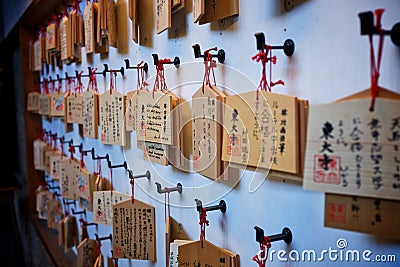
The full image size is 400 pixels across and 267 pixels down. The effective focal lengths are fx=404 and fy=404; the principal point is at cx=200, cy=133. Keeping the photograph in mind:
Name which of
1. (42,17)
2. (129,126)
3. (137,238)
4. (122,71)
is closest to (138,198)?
(137,238)

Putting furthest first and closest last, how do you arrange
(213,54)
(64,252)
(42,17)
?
1. (42,17)
2. (64,252)
3. (213,54)

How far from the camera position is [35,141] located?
8.07 ft

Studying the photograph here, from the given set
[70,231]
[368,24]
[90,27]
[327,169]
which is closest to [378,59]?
[368,24]

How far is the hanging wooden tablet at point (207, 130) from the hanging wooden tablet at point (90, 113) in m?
0.60

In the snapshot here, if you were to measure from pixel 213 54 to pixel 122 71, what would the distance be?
1.66 ft

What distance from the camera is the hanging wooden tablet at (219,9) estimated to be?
2.52 ft

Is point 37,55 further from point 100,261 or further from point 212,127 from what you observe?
point 212,127

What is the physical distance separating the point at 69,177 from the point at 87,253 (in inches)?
13.3

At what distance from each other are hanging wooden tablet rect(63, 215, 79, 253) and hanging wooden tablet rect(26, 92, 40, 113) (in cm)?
75

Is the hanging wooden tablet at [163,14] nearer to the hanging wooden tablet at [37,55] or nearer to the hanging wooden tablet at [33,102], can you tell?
the hanging wooden tablet at [37,55]

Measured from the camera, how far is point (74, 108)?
1.59 meters

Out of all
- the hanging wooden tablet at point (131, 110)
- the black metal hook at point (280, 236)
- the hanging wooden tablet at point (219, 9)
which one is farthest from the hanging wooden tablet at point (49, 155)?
the black metal hook at point (280, 236)

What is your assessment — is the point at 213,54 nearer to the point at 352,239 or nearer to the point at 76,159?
the point at 352,239

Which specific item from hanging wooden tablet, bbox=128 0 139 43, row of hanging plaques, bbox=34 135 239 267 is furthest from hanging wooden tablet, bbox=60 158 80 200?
hanging wooden tablet, bbox=128 0 139 43
